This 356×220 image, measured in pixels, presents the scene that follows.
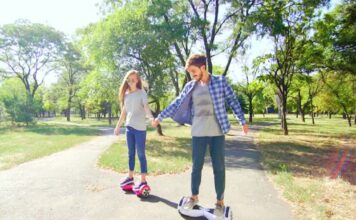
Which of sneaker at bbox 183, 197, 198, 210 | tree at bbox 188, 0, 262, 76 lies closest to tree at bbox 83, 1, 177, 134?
tree at bbox 188, 0, 262, 76

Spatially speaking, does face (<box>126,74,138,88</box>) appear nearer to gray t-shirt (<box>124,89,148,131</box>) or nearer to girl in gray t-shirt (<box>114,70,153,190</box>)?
girl in gray t-shirt (<box>114,70,153,190</box>)

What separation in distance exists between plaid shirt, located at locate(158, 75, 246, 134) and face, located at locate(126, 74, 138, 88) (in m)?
1.07

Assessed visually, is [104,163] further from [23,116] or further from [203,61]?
[23,116]

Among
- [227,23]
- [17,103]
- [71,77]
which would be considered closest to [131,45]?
[227,23]

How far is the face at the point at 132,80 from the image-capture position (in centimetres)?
487

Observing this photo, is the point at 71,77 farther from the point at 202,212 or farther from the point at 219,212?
the point at 219,212

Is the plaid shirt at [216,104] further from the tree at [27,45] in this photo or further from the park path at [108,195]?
the tree at [27,45]

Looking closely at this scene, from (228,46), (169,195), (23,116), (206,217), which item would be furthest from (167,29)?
(23,116)

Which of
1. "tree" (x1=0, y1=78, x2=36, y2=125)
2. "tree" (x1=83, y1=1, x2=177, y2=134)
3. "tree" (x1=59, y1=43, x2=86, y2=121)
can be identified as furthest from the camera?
"tree" (x1=59, y1=43, x2=86, y2=121)

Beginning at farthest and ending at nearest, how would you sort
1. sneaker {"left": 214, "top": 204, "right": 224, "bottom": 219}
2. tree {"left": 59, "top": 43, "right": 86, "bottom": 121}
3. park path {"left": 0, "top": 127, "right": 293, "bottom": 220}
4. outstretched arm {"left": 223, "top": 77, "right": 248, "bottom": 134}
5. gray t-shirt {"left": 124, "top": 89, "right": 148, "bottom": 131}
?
tree {"left": 59, "top": 43, "right": 86, "bottom": 121} → gray t-shirt {"left": 124, "top": 89, "right": 148, "bottom": 131} → park path {"left": 0, "top": 127, "right": 293, "bottom": 220} → outstretched arm {"left": 223, "top": 77, "right": 248, "bottom": 134} → sneaker {"left": 214, "top": 204, "right": 224, "bottom": 219}

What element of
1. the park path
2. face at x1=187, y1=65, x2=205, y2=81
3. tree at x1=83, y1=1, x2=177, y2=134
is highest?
tree at x1=83, y1=1, x2=177, y2=134

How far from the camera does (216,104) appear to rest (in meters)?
3.72

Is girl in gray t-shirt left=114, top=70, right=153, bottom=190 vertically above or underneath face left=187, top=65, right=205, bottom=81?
underneath

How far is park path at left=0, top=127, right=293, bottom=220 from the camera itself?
400 centimetres
